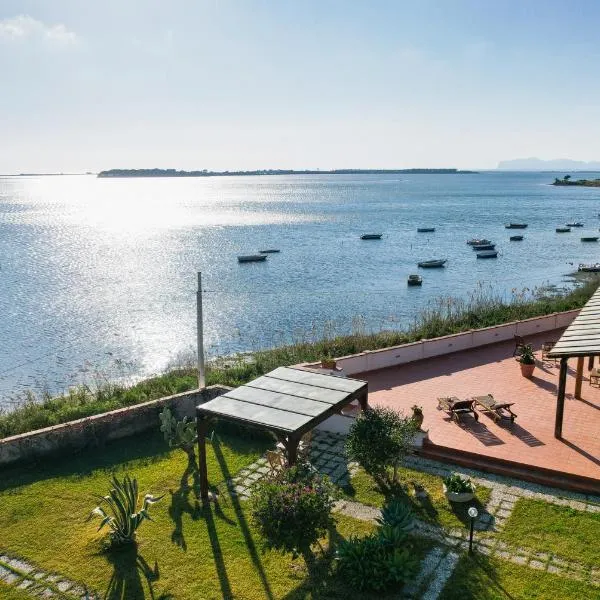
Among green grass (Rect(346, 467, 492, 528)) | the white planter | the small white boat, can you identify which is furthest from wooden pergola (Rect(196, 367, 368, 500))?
the small white boat

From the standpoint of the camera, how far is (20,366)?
26.6m

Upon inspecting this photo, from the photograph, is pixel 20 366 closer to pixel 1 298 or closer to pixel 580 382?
pixel 1 298

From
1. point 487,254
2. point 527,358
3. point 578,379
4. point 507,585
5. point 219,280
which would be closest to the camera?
point 507,585

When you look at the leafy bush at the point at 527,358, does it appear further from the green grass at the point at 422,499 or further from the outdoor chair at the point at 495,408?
the green grass at the point at 422,499

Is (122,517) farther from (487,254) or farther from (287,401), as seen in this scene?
(487,254)

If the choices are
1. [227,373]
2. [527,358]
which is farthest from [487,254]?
[227,373]

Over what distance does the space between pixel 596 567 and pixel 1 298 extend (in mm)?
42421

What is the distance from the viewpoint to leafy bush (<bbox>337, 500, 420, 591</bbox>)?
7785 millimetres

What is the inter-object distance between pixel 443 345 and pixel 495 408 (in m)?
5.31

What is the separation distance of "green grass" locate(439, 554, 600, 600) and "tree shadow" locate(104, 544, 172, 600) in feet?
13.5

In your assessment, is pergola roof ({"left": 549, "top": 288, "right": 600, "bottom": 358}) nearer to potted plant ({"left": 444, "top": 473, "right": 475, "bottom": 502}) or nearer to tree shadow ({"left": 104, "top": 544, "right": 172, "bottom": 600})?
potted plant ({"left": 444, "top": 473, "right": 475, "bottom": 502})

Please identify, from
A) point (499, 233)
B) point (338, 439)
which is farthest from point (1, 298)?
point (499, 233)

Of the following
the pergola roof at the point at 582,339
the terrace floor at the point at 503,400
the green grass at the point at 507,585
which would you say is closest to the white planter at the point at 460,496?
the green grass at the point at 507,585

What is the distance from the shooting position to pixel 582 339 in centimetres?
1174
